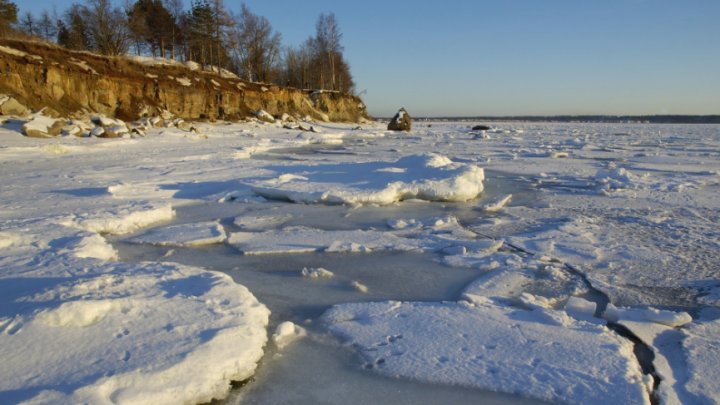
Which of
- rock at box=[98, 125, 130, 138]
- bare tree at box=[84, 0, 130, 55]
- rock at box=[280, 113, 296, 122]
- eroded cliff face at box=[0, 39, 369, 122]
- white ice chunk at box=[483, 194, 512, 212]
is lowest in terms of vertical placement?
white ice chunk at box=[483, 194, 512, 212]

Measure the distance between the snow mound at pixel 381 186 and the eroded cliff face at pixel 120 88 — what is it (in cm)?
1252

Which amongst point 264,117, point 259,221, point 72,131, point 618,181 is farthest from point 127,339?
point 264,117

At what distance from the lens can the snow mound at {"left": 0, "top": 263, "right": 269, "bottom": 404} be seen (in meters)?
1.64

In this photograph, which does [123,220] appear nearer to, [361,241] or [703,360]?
[361,241]

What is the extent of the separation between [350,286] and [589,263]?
1.81 meters

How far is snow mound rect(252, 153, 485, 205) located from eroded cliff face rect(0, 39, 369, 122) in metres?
12.5

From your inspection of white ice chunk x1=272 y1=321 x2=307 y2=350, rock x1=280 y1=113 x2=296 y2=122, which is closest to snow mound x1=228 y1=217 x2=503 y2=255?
white ice chunk x1=272 y1=321 x2=307 y2=350

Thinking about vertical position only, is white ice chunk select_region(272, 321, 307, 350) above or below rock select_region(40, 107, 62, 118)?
below

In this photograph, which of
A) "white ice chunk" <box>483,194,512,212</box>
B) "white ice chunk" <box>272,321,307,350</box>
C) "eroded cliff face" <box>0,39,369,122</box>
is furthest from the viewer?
"eroded cliff face" <box>0,39,369,122</box>

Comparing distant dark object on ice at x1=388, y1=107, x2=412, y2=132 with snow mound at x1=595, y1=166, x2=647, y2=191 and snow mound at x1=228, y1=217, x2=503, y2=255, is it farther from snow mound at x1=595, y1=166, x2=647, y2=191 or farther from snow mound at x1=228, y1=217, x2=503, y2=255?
snow mound at x1=228, y1=217, x2=503, y2=255

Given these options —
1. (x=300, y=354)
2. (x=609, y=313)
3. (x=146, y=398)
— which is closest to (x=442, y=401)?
(x=300, y=354)

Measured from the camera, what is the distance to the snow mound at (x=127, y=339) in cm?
164

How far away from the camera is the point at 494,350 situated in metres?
2.07

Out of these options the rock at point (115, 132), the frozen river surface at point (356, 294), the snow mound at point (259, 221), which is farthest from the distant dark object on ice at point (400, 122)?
the snow mound at point (259, 221)
